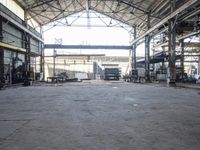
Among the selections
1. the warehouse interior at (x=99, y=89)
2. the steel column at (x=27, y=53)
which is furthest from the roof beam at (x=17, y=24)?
the steel column at (x=27, y=53)

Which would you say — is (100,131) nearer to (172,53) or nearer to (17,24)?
(172,53)

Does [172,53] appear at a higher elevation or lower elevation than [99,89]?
higher

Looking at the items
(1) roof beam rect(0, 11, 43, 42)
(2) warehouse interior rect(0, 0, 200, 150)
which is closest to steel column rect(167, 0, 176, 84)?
(2) warehouse interior rect(0, 0, 200, 150)

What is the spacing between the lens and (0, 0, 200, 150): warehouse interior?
15.1 feet

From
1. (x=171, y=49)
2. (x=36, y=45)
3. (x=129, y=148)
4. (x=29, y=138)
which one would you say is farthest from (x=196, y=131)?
(x=36, y=45)

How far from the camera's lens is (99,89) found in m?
18.2

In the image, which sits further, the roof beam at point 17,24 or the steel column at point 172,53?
the steel column at point 172,53

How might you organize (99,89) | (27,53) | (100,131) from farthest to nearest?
(27,53) < (99,89) < (100,131)

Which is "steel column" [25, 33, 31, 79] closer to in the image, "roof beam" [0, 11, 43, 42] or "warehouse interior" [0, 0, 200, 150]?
"warehouse interior" [0, 0, 200, 150]

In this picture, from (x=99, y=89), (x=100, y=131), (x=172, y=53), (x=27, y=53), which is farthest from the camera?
(x=27, y=53)

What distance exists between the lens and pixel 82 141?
14.0 ft

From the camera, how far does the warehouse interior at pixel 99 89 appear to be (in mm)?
4598

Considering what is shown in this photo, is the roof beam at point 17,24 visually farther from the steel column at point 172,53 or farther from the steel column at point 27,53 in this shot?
the steel column at point 172,53

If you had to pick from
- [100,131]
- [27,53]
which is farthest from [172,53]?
[100,131]
